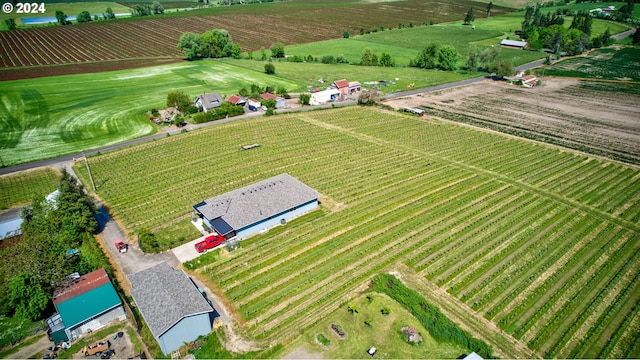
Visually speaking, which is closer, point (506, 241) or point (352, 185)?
point (506, 241)

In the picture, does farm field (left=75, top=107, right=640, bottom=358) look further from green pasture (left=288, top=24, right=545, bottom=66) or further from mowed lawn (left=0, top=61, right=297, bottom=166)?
green pasture (left=288, top=24, right=545, bottom=66)

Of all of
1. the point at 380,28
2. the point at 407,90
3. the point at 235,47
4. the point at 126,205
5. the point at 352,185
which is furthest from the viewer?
the point at 380,28

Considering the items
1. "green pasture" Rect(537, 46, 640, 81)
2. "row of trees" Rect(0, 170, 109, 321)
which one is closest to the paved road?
"row of trees" Rect(0, 170, 109, 321)

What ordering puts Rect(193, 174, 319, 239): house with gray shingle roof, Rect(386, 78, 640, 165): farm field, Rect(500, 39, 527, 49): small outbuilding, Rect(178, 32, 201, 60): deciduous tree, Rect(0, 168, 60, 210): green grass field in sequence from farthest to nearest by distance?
Rect(500, 39, 527, 49): small outbuilding < Rect(178, 32, 201, 60): deciduous tree < Rect(386, 78, 640, 165): farm field < Rect(0, 168, 60, 210): green grass field < Rect(193, 174, 319, 239): house with gray shingle roof

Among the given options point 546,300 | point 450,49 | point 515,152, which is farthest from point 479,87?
point 546,300

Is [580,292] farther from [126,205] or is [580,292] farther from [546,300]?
[126,205]

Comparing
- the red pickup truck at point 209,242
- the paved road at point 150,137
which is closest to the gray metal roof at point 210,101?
the paved road at point 150,137

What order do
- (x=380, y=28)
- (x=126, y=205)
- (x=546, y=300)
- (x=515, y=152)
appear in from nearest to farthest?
(x=546, y=300)
(x=126, y=205)
(x=515, y=152)
(x=380, y=28)
